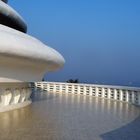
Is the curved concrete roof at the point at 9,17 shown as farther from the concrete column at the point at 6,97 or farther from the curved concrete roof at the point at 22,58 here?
the concrete column at the point at 6,97

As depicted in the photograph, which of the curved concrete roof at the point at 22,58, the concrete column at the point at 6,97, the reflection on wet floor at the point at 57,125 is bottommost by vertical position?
the reflection on wet floor at the point at 57,125

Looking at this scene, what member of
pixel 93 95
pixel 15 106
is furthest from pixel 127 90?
pixel 15 106

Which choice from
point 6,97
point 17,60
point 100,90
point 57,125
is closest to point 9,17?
point 17,60

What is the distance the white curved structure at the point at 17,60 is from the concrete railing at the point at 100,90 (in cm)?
526

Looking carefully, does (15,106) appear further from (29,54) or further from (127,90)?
(127,90)

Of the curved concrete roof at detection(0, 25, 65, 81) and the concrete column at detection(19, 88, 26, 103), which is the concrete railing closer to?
the concrete column at detection(19, 88, 26, 103)

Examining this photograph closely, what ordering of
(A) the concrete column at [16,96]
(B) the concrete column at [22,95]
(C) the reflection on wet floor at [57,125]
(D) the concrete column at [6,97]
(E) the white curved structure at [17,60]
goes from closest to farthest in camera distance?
(C) the reflection on wet floor at [57,125]
(E) the white curved structure at [17,60]
(D) the concrete column at [6,97]
(A) the concrete column at [16,96]
(B) the concrete column at [22,95]

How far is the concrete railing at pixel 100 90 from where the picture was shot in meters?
14.0

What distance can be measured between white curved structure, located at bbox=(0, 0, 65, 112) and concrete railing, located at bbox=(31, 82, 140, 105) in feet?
17.3

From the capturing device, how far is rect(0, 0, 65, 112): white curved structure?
24.2 feet

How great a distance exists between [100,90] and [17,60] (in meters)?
10.0

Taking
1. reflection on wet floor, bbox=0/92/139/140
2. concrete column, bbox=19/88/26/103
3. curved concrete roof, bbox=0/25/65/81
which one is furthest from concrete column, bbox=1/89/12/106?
concrete column, bbox=19/88/26/103

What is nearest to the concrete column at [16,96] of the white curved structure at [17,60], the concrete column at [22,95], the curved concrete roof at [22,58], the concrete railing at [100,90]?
the white curved structure at [17,60]

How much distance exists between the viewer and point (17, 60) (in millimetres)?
7734
